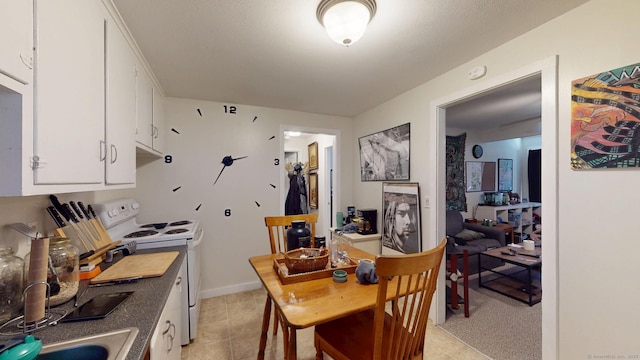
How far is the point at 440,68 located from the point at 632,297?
6.23 ft

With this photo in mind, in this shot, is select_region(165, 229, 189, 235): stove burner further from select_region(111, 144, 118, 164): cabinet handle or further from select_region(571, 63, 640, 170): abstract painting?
select_region(571, 63, 640, 170): abstract painting

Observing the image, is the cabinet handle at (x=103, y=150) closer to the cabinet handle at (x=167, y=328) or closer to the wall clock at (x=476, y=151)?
the cabinet handle at (x=167, y=328)

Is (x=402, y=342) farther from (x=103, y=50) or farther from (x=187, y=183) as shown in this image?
(x=187, y=183)

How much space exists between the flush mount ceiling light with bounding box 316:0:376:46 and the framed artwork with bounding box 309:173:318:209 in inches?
147

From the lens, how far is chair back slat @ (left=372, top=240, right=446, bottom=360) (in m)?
0.95

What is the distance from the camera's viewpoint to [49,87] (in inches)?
32.5

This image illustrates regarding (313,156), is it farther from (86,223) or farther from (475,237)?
(86,223)

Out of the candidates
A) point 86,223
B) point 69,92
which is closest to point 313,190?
point 86,223

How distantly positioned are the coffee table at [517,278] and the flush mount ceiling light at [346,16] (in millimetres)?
2981

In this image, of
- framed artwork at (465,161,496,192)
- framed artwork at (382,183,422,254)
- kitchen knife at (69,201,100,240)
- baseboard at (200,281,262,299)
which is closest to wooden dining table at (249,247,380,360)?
kitchen knife at (69,201,100,240)

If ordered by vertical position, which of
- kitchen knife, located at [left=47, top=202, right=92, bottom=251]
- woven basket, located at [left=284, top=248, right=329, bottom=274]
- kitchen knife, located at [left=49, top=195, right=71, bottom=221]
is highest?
kitchen knife, located at [left=49, top=195, right=71, bottom=221]

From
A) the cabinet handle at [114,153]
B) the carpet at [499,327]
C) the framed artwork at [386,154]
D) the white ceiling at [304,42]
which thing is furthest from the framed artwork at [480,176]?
the cabinet handle at [114,153]

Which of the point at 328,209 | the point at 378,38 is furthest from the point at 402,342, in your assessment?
the point at 328,209

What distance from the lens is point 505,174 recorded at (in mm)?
5344
